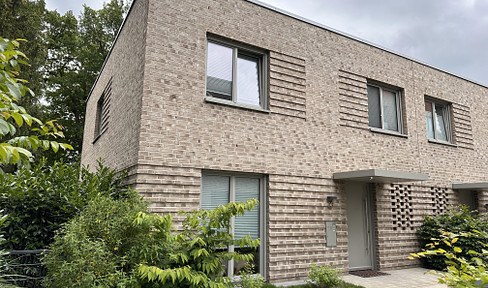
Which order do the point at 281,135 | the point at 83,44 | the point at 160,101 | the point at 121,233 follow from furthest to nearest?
the point at 83,44 < the point at 281,135 < the point at 160,101 < the point at 121,233

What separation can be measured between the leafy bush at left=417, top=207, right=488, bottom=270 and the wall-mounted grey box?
2866 millimetres

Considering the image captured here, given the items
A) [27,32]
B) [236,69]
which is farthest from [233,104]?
[27,32]

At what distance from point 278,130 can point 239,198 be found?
5.92 feet

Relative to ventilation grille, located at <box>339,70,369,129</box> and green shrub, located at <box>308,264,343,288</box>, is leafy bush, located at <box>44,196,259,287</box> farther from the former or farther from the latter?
ventilation grille, located at <box>339,70,369,129</box>

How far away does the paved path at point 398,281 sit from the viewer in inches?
272

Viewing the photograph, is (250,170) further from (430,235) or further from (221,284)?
(430,235)

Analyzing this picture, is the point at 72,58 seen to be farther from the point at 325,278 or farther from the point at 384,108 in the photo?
the point at 325,278

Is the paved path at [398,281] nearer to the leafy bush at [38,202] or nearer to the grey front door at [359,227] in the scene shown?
the grey front door at [359,227]

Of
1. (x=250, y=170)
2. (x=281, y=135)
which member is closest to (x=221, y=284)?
(x=250, y=170)

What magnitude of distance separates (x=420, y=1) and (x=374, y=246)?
7906 mm

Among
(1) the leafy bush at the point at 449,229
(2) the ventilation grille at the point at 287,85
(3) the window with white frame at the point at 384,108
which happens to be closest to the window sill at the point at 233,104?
(2) the ventilation grille at the point at 287,85

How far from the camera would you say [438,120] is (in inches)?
446

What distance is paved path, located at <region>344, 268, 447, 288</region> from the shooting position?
6907 millimetres

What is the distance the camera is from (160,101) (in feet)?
20.4
